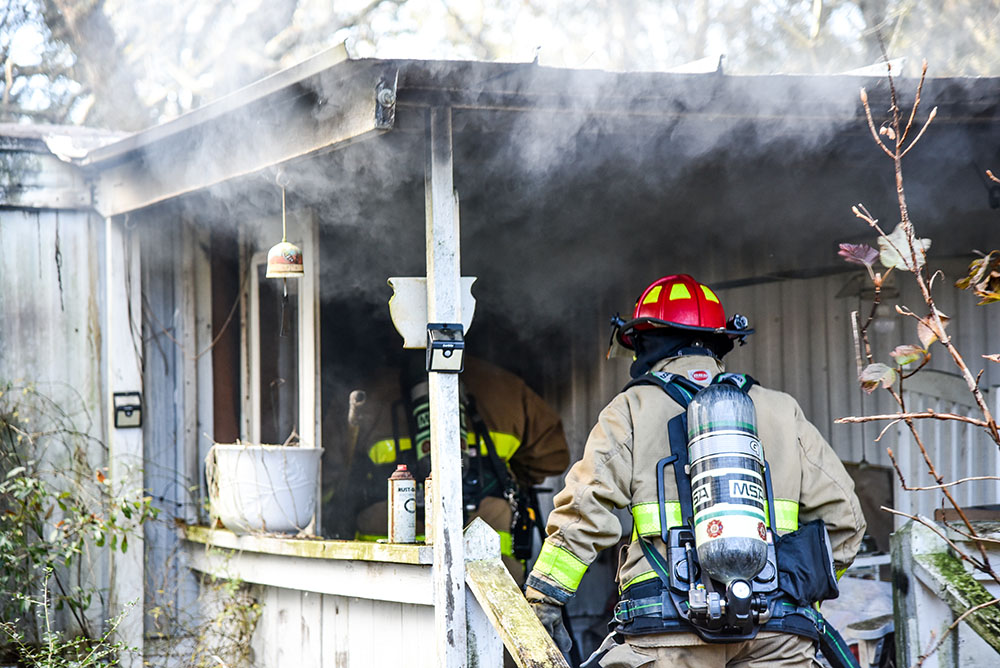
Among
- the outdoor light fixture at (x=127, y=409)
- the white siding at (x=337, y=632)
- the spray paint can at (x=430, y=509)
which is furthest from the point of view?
the outdoor light fixture at (x=127, y=409)

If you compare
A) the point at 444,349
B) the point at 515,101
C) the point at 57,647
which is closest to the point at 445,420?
the point at 444,349

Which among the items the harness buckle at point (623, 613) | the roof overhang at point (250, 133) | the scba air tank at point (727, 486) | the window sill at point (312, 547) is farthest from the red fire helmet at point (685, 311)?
the window sill at point (312, 547)

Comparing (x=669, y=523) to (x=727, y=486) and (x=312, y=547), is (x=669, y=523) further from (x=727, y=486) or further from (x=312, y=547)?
(x=312, y=547)

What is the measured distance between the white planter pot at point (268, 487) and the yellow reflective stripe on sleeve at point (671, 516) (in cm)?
225

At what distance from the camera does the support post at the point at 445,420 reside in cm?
423

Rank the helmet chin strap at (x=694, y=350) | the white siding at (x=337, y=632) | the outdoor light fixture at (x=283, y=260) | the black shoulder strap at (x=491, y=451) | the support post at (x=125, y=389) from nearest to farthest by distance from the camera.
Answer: the helmet chin strap at (x=694, y=350), the white siding at (x=337, y=632), the outdoor light fixture at (x=283, y=260), the support post at (x=125, y=389), the black shoulder strap at (x=491, y=451)

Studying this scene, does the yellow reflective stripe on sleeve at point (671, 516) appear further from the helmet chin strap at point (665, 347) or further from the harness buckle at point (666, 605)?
the helmet chin strap at point (665, 347)

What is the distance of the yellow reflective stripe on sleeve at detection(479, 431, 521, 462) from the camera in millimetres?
6730

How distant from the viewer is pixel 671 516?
3.54 meters

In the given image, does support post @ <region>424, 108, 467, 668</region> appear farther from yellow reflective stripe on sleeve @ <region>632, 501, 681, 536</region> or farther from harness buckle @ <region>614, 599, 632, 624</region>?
yellow reflective stripe on sleeve @ <region>632, 501, 681, 536</region>

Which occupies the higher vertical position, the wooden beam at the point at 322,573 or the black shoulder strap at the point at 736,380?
the black shoulder strap at the point at 736,380

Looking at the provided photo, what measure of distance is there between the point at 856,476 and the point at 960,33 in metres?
10.5

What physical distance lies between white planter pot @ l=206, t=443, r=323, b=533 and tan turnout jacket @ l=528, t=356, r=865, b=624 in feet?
6.57

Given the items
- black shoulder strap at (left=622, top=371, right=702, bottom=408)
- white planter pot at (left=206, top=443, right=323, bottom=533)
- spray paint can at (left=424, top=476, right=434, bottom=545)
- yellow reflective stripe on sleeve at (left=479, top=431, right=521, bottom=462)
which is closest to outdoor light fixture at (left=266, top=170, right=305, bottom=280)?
white planter pot at (left=206, top=443, right=323, bottom=533)
